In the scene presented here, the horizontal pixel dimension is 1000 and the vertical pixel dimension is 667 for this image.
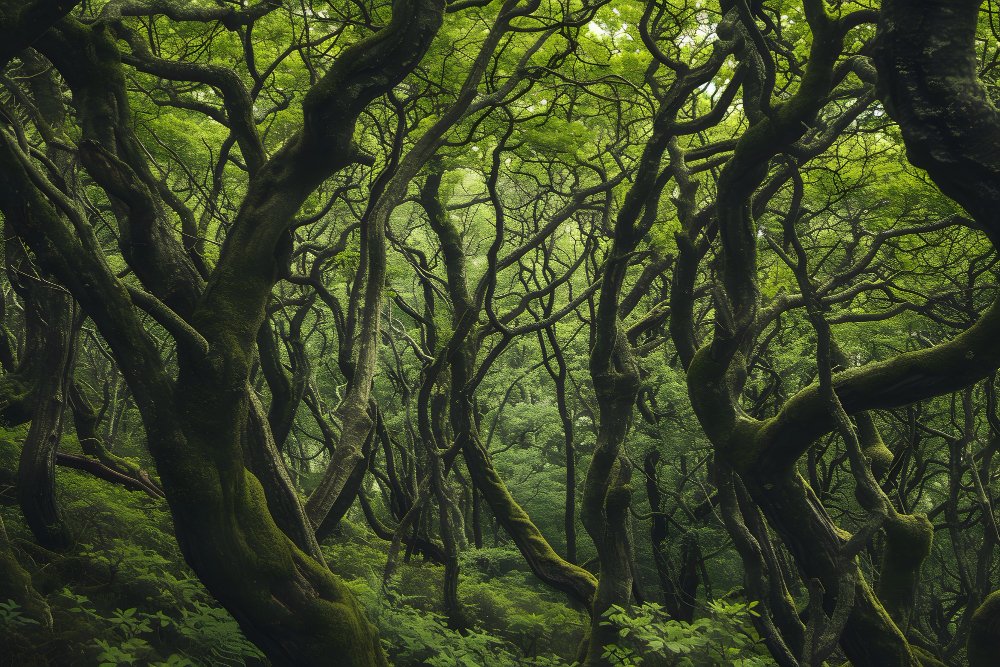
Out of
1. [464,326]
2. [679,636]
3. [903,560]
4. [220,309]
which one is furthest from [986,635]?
[220,309]

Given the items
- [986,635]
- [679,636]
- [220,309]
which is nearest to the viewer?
[220,309]

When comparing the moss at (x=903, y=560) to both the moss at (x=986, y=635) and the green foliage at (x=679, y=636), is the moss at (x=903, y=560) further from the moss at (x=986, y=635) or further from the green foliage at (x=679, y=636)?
the green foliage at (x=679, y=636)

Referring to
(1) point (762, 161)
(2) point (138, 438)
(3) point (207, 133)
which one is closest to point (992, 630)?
(1) point (762, 161)

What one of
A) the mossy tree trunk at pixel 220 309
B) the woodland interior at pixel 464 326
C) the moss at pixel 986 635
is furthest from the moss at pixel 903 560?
the mossy tree trunk at pixel 220 309

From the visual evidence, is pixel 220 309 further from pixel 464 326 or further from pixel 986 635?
pixel 986 635

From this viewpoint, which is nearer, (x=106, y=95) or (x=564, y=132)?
(x=106, y=95)

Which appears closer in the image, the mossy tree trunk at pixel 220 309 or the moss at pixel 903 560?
the mossy tree trunk at pixel 220 309

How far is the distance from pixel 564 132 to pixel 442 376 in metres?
4.03

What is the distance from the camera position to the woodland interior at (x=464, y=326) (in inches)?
198

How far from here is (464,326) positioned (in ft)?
31.1

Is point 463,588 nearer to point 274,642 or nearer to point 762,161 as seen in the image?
point 274,642

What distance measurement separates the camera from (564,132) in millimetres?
10438

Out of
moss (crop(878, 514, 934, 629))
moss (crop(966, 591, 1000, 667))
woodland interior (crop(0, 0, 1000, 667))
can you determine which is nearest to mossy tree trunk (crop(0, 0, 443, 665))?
woodland interior (crop(0, 0, 1000, 667))

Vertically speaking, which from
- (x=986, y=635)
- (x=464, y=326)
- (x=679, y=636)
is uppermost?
(x=464, y=326)
